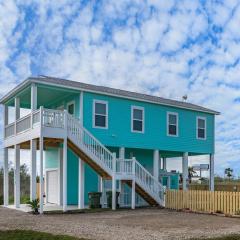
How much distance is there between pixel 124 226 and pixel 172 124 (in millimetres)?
13466

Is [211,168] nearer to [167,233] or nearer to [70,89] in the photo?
[70,89]

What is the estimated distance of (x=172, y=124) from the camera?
27297mm

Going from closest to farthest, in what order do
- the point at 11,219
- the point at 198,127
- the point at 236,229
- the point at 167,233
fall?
the point at 167,233, the point at 236,229, the point at 11,219, the point at 198,127

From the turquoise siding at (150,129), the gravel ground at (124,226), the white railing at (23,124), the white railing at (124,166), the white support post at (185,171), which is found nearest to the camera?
the gravel ground at (124,226)

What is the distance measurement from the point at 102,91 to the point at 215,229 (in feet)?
37.5

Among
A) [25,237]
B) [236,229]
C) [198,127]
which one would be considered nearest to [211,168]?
[198,127]

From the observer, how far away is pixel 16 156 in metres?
23.3

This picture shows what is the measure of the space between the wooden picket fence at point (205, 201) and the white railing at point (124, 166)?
2627 millimetres

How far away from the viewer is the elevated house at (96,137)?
20.6 meters

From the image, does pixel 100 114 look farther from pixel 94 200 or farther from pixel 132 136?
pixel 94 200

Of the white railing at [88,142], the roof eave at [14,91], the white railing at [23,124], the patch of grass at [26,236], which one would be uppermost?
the roof eave at [14,91]

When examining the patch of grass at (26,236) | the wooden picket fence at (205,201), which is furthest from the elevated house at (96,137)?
the patch of grass at (26,236)

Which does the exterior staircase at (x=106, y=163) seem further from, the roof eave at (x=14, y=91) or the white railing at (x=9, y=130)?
the white railing at (x=9, y=130)

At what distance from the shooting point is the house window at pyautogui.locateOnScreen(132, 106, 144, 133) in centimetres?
2530
